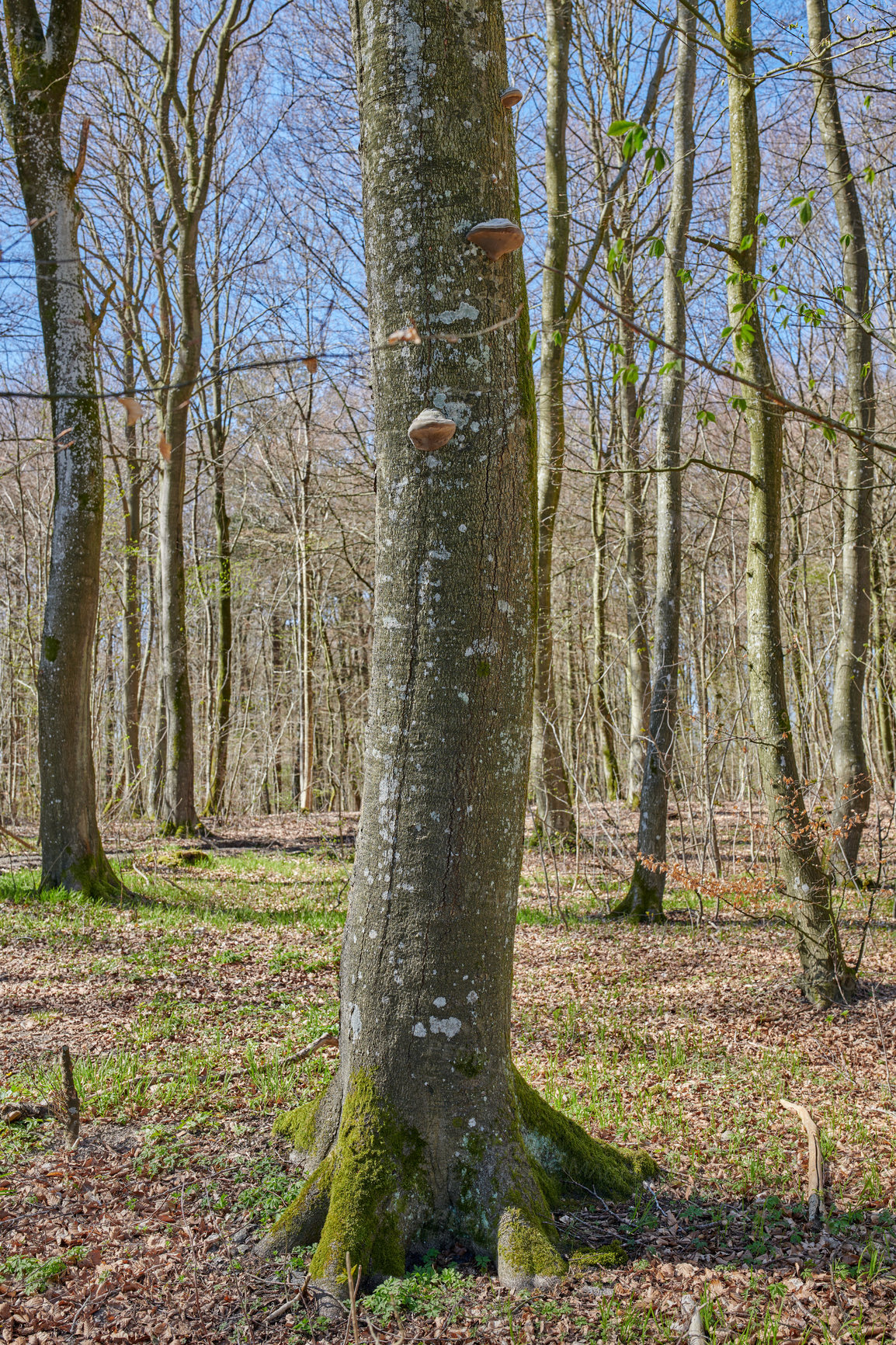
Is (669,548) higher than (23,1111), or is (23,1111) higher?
(669,548)

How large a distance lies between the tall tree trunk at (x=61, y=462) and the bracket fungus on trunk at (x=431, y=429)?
19.3ft

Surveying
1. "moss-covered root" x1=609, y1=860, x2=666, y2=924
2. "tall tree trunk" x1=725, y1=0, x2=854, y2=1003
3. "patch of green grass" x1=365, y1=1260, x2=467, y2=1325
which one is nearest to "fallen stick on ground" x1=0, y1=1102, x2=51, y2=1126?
"patch of green grass" x1=365, y1=1260, x2=467, y2=1325

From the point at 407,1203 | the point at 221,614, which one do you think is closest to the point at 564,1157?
the point at 407,1203

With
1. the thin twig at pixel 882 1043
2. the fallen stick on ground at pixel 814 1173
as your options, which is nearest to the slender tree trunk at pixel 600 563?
the thin twig at pixel 882 1043

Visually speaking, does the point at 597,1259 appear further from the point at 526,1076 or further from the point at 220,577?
the point at 220,577

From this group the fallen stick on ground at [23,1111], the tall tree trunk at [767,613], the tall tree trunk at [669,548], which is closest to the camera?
the fallen stick on ground at [23,1111]

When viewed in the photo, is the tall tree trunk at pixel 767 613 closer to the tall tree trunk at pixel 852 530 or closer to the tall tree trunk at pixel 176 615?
the tall tree trunk at pixel 852 530

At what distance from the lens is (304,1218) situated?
267 cm

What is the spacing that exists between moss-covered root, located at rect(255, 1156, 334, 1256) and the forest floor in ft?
0.23

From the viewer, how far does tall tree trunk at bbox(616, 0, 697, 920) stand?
725 centimetres

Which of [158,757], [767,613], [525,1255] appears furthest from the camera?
[158,757]

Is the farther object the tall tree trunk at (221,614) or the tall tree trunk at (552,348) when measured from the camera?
the tall tree trunk at (221,614)

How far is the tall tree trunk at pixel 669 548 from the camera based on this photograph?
725cm

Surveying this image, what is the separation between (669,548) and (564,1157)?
5498 mm
